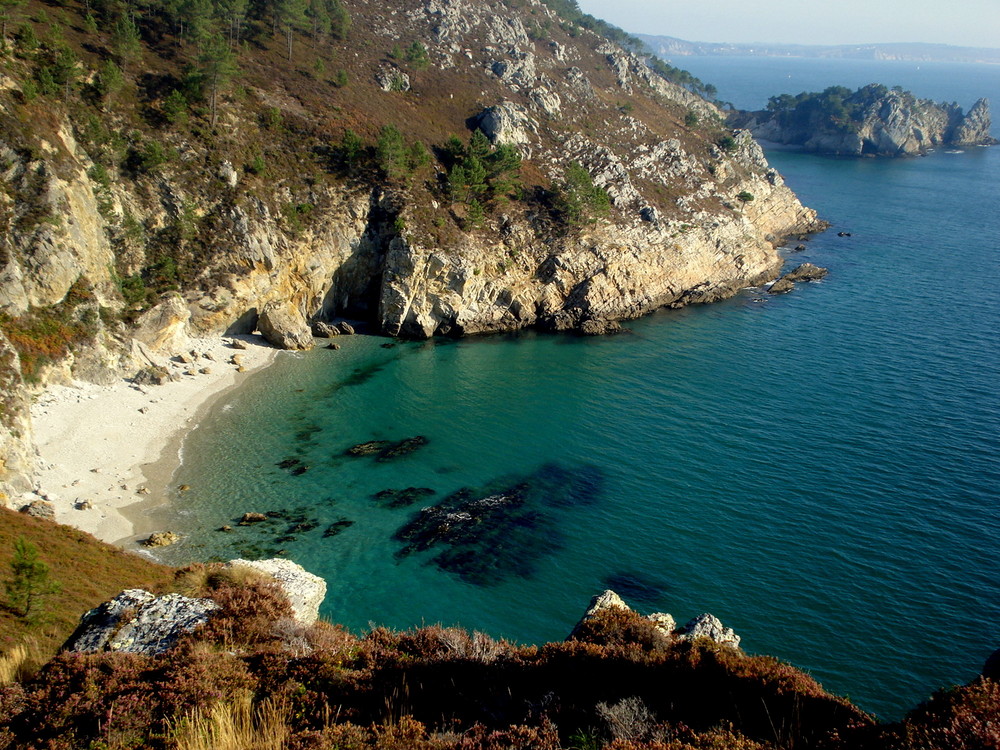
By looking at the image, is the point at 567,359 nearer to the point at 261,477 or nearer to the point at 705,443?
the point at 705,443

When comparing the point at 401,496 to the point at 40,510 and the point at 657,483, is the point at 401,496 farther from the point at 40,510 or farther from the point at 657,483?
the point at 40,510

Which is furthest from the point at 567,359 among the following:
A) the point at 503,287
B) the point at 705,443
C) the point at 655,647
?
the point at 655,647

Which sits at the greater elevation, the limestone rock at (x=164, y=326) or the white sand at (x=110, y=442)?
the limestone rock at (x=164, y=326)

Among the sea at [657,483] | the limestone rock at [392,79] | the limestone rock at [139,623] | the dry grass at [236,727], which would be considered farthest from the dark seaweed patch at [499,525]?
the limestone rock at [392,79]

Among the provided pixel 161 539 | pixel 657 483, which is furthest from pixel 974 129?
pixel 161 539

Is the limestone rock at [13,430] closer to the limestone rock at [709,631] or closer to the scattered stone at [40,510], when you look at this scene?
the scattered stone at [40,510]

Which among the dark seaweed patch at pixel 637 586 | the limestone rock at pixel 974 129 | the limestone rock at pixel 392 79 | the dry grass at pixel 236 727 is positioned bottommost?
the dark seaweed patch at pixel 637 586

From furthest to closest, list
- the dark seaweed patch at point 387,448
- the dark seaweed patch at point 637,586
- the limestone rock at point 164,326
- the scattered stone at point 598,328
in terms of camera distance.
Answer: the scattered stone at point 598,328, the limestone rock at point 164,326, the dark seaweed patch at point 387,448, the dark seaweed patch at point 637,586
